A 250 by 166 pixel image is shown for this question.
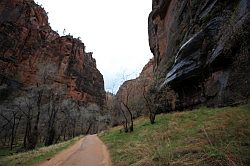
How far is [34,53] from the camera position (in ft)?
332

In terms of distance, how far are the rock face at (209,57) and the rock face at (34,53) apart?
5667 cm

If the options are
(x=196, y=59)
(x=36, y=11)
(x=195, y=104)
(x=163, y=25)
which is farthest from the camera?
(x=36, y=11)

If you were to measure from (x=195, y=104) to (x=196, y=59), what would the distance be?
16.2 ft

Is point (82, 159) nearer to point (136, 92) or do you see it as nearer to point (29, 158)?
point (29, 158)

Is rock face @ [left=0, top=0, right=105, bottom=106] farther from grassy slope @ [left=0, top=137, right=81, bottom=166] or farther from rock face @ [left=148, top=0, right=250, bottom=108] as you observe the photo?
grassy slope @ [left=0, top=137, right=81, bottom=166]

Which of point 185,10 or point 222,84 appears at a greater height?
point 185,10

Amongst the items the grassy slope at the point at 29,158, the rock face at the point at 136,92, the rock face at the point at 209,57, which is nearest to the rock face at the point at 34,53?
the rock face at the point at 136,92

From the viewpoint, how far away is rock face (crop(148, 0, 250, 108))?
Answer: 16.4 meters

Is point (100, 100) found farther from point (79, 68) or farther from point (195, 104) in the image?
point (195, 104)

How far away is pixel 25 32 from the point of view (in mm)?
99562

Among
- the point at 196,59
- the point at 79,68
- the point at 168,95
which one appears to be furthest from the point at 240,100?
the point at 79,68

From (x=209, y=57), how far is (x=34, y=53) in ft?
291

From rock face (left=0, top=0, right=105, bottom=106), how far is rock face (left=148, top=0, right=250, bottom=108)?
2231 inches

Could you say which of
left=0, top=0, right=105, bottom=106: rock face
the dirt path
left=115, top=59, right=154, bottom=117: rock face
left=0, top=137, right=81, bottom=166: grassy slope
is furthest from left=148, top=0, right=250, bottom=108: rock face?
left=0, top=0, right=105, bottom=106: rock face
